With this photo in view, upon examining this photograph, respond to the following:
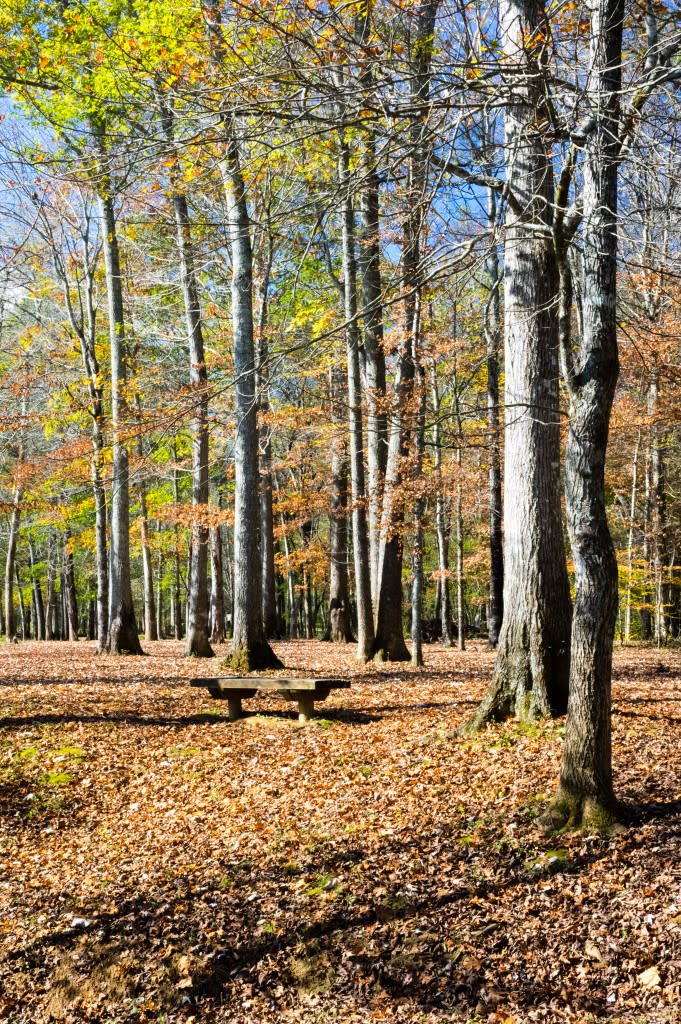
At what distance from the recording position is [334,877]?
4855 millimetres

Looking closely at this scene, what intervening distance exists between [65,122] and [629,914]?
15383mm

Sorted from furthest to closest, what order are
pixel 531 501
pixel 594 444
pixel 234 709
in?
1. pixel 234 709
2. pixel 531 501
3. pixel 594 444

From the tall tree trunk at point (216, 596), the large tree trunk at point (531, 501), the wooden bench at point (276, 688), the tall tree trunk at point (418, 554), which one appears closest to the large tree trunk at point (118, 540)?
the tall tree trunk at point (216, 596)

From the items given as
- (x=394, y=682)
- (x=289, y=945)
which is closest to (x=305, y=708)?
(x=394, y=682)

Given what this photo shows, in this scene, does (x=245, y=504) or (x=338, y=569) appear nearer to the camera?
(x=245, y=504)

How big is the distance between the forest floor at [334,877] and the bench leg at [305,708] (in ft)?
1.05

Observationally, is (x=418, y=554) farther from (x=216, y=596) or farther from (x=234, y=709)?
(x=216, y=596)

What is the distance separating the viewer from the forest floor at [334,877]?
3.78 meters

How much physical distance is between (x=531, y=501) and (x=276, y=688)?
339 centimetres

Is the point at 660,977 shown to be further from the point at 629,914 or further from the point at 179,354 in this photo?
the point at 179,354

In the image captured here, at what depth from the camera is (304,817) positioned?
5770 mm

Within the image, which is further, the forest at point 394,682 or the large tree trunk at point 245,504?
the large tree trunk at point 245,504

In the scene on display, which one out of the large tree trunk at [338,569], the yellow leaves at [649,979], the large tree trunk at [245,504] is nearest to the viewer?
the yellow leaves at [649,979]

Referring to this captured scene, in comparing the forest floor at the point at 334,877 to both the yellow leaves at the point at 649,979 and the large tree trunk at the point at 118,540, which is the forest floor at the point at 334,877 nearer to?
the yellow leaves at the point at 649,979
